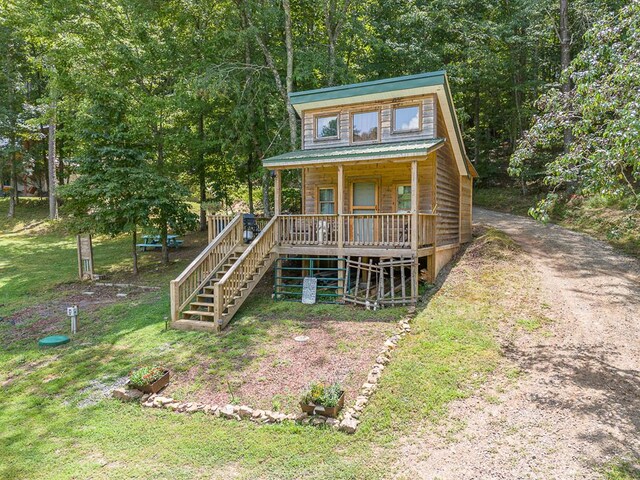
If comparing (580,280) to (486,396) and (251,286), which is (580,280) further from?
(251,286)

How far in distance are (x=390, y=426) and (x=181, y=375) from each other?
13.4 feet

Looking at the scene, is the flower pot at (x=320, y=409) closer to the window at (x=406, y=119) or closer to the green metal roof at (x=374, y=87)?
the window at (x=406, y=119)

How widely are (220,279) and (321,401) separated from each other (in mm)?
6181

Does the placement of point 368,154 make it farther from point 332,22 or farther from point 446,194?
point 332,22

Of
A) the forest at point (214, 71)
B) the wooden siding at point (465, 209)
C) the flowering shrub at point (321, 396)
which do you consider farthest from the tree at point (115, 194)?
the wooden siding at point (465, 209)

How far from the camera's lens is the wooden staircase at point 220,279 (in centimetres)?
985

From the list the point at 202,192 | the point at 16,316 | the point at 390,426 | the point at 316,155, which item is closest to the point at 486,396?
the point at 390,426

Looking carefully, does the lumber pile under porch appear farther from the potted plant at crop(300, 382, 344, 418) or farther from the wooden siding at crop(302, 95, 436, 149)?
the potted plant at crop(300, 382, 344, 418)

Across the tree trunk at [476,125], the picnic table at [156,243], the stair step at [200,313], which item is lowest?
the stair step at [200,313]

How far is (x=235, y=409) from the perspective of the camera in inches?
243

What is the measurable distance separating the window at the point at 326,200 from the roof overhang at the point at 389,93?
9.47 feet

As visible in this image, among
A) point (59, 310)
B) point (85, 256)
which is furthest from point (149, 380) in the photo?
point (85, 256)

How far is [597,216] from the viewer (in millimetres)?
18141

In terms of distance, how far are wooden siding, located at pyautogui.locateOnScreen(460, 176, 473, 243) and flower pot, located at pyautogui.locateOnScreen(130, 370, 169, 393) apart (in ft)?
41.5
